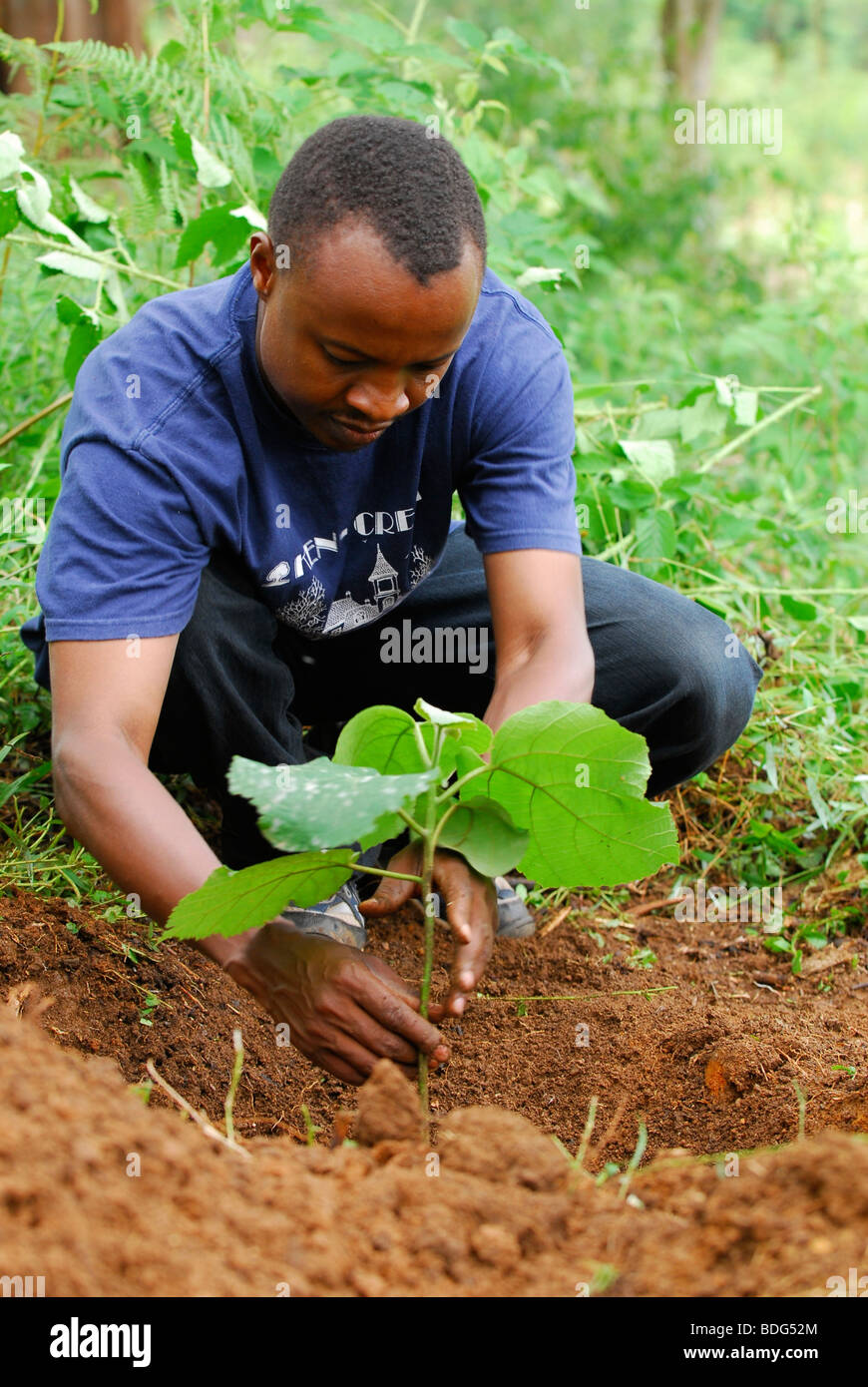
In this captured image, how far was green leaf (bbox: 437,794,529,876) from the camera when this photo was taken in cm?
144

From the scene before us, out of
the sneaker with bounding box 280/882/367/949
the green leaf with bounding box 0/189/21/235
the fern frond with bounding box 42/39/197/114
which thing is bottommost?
the sneaker with bounding box 280/882/367/949

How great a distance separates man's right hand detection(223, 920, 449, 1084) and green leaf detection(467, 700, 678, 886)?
0.24 metres

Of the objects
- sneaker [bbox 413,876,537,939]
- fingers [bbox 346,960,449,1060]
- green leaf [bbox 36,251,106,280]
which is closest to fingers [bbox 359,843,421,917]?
fingers [bbox 346,960,449,1060]

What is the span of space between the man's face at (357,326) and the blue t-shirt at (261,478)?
0.51ft

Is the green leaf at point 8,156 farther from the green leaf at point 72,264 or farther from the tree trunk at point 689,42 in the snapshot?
the tree trunk at point 689,42

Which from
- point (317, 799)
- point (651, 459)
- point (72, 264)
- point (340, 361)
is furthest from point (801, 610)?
point (317, 799)

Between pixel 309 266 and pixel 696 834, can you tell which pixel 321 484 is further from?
pixel 696 834

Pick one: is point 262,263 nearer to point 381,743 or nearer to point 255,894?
point 381,743

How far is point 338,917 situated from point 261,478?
73 centimetres

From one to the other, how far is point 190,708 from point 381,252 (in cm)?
83

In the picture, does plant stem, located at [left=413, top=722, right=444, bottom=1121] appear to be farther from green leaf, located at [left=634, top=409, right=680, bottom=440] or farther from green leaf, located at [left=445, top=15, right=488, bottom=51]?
green leaf, located at [left=445, top=15, right=488, bottom=51]

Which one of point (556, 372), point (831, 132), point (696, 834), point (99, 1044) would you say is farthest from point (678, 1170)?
point (831, 132)

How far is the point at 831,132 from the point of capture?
10750 millimetres

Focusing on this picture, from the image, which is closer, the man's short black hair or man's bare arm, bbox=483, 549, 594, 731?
the man's short black hair
